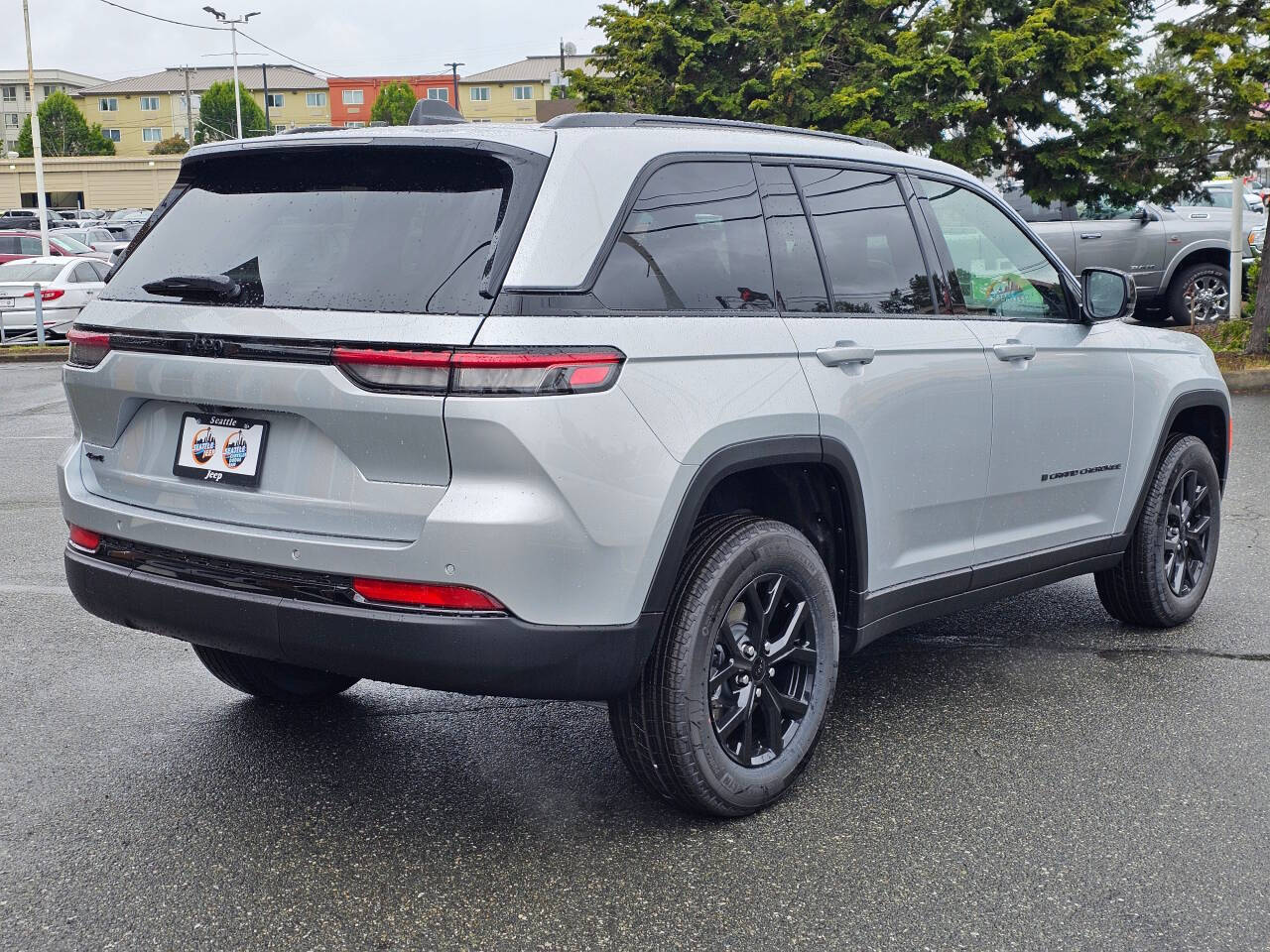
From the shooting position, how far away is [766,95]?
21.0m

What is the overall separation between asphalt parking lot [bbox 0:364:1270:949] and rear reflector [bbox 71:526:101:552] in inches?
27.5

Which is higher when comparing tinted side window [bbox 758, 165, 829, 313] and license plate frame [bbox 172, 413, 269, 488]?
tinted side window [bbox 758, 165, 829, 313]

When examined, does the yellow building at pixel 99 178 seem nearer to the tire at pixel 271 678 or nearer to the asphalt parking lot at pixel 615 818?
the tire at pixel 271 678

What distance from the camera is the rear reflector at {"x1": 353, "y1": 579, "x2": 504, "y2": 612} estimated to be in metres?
3.15

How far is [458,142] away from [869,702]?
243 centimetres

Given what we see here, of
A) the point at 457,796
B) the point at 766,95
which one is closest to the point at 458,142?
the point at 457,796

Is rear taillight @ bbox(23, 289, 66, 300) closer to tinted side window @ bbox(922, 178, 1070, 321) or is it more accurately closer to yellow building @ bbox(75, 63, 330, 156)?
tinted side window @ bbox(922, 178, 1070, 321)

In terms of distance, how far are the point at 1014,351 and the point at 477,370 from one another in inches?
86.9

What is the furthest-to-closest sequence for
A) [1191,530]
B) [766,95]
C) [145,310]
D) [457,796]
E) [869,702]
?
[766,95]
[1191,530]
[869,702]
[457,796]
[145,310]

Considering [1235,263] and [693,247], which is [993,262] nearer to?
[693,247]

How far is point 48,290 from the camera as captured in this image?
→ 21891mm

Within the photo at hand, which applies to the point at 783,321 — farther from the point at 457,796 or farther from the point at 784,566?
the point at 457,796

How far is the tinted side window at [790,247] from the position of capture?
3877mm

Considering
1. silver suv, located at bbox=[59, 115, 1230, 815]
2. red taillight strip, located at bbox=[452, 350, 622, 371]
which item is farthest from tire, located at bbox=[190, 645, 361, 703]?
red taillight strip, located at bbox=[452, 350, 622, 371]
